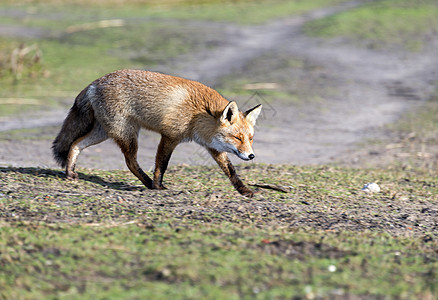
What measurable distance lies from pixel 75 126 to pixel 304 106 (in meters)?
7.65

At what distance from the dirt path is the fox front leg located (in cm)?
242

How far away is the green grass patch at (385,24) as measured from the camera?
20.5 m

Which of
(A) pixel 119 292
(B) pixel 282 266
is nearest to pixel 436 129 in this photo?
(B) pixel 282 266

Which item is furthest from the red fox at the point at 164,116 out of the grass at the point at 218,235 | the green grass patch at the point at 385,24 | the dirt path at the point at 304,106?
the green grass patch at the point at 385,24

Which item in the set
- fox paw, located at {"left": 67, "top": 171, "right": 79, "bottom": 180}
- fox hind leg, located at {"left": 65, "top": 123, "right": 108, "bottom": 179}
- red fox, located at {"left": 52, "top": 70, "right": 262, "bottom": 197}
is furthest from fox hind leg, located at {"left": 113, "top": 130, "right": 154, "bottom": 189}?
fox paw, located at {"left": 67, "top": 171, "right": 79, "bottom": 180}

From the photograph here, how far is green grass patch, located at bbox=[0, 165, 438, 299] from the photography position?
4188 mm

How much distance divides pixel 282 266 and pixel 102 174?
12.7 ft

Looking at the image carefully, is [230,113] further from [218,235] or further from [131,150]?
[218,235]

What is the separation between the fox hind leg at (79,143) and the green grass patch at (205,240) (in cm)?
13

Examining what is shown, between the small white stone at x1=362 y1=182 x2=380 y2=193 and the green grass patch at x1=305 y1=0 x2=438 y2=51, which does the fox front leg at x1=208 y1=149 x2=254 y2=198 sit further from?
the green grass patch at x1=305 y1=0 x2=438 y2=51

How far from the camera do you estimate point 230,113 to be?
22.6ft

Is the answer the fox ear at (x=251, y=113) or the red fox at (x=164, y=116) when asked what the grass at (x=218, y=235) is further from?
the fox ear at (x=251, y=113)

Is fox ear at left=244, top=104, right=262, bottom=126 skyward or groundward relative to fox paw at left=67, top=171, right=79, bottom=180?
skyward

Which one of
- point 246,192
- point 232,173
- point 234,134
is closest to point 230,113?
point 234,134
